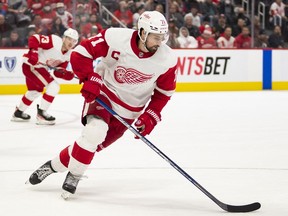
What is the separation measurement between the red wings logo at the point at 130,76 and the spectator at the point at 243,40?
8558mm

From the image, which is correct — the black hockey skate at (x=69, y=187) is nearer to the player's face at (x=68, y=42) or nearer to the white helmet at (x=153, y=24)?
the white helmet at (x=153, y=24)

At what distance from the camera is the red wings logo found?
364 centimetres

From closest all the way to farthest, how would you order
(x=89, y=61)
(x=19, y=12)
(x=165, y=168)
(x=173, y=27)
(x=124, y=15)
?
(x=89, y=61) → (x=165, y=168) → (x=19, y=12) → (x=124, y=15) → (x=173, y=27)

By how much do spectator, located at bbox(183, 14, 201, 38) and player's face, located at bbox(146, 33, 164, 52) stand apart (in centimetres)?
834

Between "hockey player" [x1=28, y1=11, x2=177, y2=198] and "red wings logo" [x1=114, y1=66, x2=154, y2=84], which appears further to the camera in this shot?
"red wings logo" [x1=114, y1=66, x2=154, y2=84]

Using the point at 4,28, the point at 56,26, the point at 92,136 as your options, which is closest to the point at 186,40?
the point at 56,26

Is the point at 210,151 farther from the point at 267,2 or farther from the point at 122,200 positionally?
the point at 267,2

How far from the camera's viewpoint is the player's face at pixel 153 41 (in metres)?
3.51

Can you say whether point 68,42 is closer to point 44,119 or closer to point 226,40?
point 44,119

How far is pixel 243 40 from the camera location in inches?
475

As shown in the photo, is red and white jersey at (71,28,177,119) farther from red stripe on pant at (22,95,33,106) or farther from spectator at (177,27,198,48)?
spectator at (177,27,198,48)

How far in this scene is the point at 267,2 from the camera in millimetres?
12430

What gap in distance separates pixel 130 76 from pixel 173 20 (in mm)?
8191

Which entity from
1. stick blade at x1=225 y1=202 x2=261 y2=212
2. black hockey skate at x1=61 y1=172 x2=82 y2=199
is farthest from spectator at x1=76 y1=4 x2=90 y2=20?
stick blade at x1=225 y1=202 x2=261 y2=212
